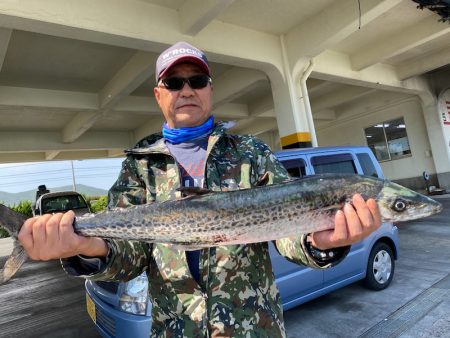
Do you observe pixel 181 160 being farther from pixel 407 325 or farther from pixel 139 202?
pixel 407 325

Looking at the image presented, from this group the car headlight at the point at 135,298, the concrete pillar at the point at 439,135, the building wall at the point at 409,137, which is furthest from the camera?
the building wall at the point at 409,137

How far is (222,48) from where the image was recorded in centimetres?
825

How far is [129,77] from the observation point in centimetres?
960

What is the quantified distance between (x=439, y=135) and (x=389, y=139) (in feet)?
8.72

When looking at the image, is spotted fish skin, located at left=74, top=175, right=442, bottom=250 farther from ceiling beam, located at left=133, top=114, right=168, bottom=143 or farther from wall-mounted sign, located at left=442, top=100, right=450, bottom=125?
wall-mounted sign, located at left=442, top=100, right=450, bottom=125

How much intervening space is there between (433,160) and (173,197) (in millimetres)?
17890

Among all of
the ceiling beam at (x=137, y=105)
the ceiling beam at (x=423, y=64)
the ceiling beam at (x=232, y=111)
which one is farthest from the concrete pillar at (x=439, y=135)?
the ceiling beam at (x=137, y=105)

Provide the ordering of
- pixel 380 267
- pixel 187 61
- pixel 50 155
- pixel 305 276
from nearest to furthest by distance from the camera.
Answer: pixel 187 61
pixel 305 276
pixel 380 267
pixel 50 155

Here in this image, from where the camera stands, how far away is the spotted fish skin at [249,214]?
162 centimetres

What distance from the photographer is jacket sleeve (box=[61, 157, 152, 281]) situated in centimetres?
155

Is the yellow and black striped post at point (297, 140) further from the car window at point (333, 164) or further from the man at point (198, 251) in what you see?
the man at point (198, 251)

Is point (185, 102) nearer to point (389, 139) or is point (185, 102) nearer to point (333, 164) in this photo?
point (333, 164)

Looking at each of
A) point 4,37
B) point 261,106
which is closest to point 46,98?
point 4,37

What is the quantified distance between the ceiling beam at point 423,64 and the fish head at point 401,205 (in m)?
14.2
